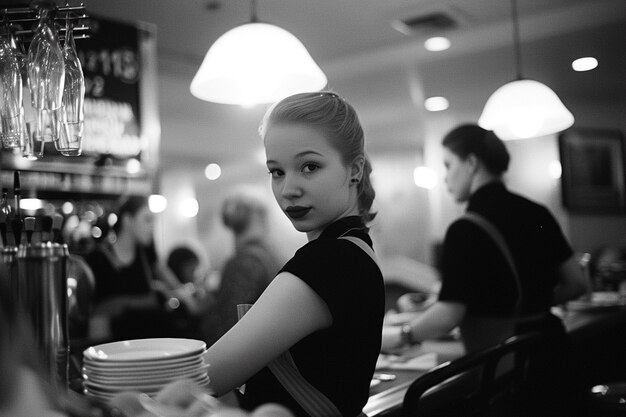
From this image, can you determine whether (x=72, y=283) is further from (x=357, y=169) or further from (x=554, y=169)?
(x=554, y=169)

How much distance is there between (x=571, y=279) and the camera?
2.36 meters

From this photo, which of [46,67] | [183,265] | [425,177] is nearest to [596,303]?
[46,67]

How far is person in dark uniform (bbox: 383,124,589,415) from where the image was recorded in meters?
2.04

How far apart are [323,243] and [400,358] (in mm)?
1055

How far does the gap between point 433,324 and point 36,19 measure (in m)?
1.46

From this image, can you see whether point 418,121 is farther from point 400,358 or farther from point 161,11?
point 400,358

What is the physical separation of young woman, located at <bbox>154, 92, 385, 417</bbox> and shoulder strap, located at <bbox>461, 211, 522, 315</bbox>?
0.94 m

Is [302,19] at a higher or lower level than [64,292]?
higher

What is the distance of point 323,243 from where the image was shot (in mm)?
1076

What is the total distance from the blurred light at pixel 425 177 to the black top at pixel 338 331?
249 inches

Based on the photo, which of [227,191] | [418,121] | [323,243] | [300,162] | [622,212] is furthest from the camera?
[227,191]

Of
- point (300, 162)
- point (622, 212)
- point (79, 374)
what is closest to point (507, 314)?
point (300, 162)

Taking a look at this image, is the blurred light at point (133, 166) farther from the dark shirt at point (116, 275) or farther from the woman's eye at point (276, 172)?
the woman's eye at point (276, 172)

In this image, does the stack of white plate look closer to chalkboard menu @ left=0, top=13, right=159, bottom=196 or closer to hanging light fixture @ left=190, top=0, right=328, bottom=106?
hanging light fixture @ left=190, top=0, right=328, bottom=106
